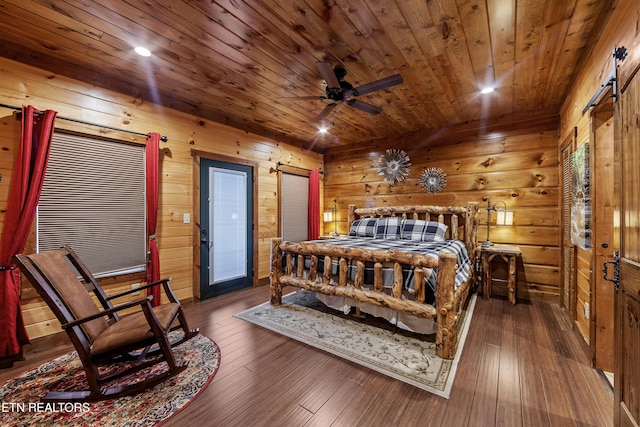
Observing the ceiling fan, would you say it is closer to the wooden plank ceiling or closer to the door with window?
the wooden plank ceiling

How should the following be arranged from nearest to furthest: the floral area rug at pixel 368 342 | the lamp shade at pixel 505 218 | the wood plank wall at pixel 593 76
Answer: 1. the wood plank wall at pixel 593 76
2. the floral area rug at pixel 368 342
3. the lamp shade at pixel 505 218

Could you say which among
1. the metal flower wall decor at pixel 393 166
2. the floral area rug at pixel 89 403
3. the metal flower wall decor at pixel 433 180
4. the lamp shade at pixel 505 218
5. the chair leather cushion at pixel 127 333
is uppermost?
the metal flower wall decor at pixel 393 166

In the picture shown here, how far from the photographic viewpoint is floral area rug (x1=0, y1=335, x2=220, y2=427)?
1604 mm

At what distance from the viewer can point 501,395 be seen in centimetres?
177

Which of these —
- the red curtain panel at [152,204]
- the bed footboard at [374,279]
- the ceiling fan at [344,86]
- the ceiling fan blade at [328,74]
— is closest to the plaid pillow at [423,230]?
the bed footboard at [374,279]

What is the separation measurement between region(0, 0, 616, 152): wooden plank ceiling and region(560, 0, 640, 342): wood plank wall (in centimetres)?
13

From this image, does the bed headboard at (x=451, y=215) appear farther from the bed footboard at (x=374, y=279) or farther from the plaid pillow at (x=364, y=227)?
the bed footboard at (x=374, y=279)

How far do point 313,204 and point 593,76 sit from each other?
4150 millimetres

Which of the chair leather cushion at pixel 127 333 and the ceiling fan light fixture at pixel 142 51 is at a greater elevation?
the ceiling fan light fixture at pixel 142 51

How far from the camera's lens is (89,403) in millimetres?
1735

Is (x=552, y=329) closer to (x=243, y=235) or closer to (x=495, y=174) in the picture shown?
(x=495, y=174)

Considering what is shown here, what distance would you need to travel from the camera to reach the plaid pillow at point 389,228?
430cm

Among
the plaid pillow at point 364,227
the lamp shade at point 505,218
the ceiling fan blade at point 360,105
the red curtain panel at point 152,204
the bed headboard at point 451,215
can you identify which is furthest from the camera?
the plaid pillow at point 364,227

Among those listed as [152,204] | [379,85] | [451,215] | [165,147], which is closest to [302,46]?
[379,85]
